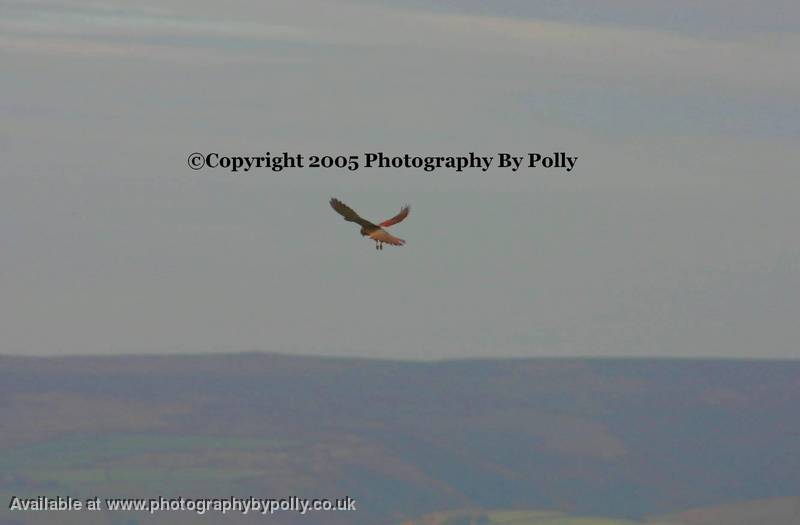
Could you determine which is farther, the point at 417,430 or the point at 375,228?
the point at 417,430

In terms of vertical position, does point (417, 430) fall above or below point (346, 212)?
above

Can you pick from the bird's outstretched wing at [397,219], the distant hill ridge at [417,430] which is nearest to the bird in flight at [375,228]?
the bird's outstretched wing at [397,219]

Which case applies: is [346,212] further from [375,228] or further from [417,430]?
[417,430]

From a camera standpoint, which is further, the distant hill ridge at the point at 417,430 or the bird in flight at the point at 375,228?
the distant hill ridge at the point at 417,430

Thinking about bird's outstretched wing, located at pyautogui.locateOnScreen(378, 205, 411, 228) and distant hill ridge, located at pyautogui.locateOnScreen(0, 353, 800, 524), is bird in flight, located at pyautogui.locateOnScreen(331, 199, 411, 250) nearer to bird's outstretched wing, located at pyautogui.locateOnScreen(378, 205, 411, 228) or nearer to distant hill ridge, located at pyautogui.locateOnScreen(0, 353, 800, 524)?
bird's outstretched wing, located at pyautogui.locateOnScreen(378, 205, 411, 228)

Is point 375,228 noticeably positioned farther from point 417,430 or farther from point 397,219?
point 417,430

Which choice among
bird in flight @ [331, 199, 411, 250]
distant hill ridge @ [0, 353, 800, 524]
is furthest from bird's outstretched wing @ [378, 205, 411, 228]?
distant hill ridge @ [0, 353, 800, 524]

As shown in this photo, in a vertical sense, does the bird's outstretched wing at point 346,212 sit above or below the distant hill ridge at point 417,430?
below

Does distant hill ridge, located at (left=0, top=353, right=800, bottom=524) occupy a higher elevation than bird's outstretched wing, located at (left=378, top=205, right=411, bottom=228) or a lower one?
higher

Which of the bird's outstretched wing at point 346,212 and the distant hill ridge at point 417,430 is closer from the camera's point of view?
the bird's outstretched wing at point 346,212

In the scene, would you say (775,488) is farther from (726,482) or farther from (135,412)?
(135,412)

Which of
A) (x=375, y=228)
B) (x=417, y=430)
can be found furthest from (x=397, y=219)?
(x=417, y=430)

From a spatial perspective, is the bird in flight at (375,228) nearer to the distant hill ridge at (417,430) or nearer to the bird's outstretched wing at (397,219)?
the bird's outstretched wing at (397,219)
